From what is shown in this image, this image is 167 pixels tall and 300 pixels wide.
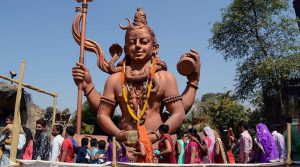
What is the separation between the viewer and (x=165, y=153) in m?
5.03

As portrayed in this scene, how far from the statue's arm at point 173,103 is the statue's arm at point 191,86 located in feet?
1.05

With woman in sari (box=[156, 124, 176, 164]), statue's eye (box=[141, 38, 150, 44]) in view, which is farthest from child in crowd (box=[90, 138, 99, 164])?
statue's eye (box=[141, 38, 150, 44])

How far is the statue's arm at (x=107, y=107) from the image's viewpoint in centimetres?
721

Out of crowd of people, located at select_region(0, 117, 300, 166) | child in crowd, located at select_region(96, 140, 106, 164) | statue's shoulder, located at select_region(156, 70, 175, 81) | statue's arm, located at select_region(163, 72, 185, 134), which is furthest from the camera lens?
statue's shoulder, located at select_region(156, 70, 175, 81)

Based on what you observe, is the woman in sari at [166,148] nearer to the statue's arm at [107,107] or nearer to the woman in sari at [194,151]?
the woman in sari at [194,151]

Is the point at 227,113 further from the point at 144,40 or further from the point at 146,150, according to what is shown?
the point at 146,150

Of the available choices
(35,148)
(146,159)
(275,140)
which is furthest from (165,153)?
(35,148)

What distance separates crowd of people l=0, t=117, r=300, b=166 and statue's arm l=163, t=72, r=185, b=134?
3.04ft

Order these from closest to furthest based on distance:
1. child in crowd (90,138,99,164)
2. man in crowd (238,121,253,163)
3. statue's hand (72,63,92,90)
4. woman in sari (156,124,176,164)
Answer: woman in sari (156,124,176,164) < child in crowd (90,138,99,164) < man in crowd (238,121,253,163) < statue's hand (72,63,92,90)

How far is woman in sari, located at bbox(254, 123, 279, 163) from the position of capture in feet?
18.7

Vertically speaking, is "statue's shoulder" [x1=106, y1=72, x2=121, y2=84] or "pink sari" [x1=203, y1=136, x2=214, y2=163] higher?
"statue's shoulder" [x1=106, y1=72, x2=121, y2=84]

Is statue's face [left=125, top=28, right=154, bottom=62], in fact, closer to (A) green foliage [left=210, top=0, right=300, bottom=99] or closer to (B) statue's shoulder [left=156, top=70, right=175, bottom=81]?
(B) statue's shoulder [left=156, top=70, right=175, bottom=81]

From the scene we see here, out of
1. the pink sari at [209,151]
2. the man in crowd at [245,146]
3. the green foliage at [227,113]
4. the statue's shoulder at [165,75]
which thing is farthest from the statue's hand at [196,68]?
the green foliage at [227,113]

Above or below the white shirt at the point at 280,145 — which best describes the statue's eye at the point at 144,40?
above
